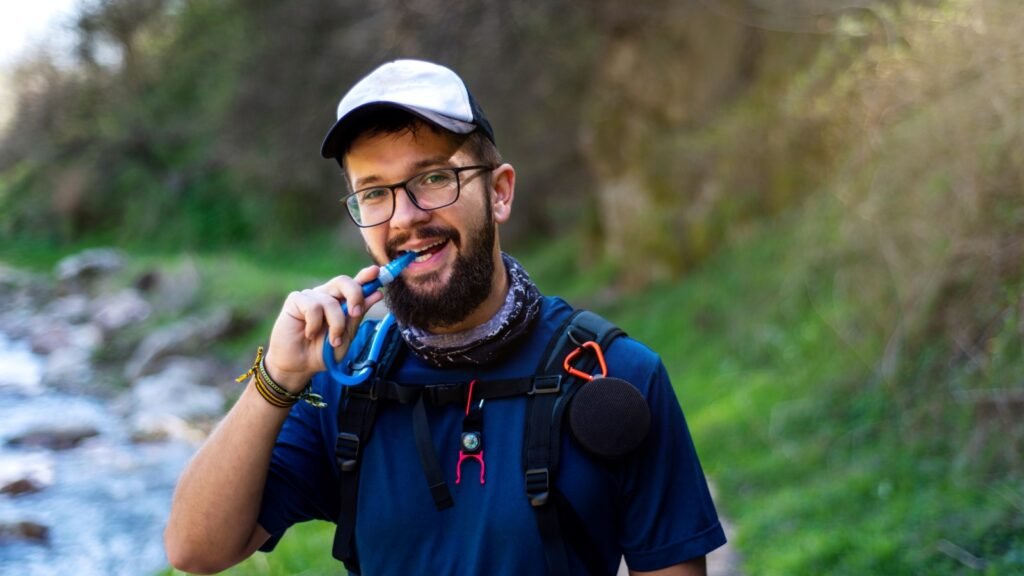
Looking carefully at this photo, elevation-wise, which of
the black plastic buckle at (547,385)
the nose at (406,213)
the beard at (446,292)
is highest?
the nose at (406,213)

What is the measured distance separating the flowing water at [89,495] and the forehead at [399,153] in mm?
5525

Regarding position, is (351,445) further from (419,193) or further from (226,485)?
(419,193)

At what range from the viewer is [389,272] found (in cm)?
197

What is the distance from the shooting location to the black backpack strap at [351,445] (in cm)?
194

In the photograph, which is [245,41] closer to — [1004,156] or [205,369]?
[205,369]

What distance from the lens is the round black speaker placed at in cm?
179

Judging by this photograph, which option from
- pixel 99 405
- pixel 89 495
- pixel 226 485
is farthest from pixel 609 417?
pixel 99 405

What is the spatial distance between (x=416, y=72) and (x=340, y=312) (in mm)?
505

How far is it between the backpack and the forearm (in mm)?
150

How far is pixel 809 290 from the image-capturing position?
24.2 ft

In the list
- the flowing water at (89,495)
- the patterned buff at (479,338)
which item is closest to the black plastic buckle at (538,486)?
the patterned buff at (479,338)

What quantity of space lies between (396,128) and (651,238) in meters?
9.86

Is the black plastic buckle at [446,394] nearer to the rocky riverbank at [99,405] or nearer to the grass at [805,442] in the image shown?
the grass at [805,442]

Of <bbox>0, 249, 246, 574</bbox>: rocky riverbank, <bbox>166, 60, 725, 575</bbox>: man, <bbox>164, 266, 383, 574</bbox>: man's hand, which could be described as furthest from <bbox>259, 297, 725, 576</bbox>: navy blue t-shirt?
<bbox>0, 249, 246, 574</bbox>: rocky riverbank
